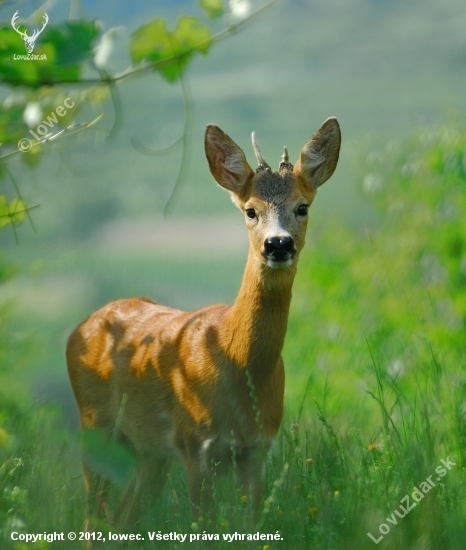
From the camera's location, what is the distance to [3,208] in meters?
2.81

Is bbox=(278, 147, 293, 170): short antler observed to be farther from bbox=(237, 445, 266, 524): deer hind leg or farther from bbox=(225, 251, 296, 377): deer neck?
bbox=(237, 445, 266, 524): deer hind leg

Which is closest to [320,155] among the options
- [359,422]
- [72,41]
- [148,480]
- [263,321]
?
[263,321]

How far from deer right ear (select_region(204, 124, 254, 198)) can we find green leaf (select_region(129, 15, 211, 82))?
2.19 m

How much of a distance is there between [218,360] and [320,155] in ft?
4.20

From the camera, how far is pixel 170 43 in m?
2.14

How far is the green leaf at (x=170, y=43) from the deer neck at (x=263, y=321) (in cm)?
197

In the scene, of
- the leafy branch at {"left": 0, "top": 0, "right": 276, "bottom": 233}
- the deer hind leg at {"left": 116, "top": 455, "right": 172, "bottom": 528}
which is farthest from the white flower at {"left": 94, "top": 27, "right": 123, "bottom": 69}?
the deer hind leg at {"left": 116, "top": 455, "right": 172, "bottom": 528}

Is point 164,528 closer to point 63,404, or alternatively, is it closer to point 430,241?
point 63,404

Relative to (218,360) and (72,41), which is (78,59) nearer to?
(72,41)

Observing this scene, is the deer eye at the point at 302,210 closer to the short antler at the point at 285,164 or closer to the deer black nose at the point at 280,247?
the short antler at the point at 285,164

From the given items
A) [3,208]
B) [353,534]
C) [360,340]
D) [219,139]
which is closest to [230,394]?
[353,534]

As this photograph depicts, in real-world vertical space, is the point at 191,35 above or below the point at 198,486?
above

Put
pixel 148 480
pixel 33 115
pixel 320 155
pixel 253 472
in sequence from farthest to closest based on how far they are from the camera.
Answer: pixel 148 480
pixel 320 155
pixel 253 472
pixel 33 115

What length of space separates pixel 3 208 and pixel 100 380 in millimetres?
2250
